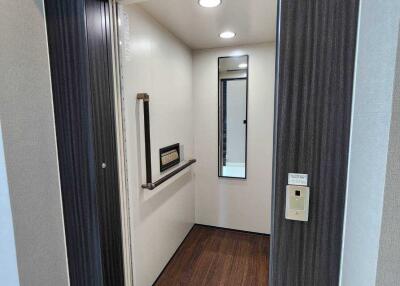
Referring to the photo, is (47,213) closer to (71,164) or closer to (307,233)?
(71,164)

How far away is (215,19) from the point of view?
1.78 m

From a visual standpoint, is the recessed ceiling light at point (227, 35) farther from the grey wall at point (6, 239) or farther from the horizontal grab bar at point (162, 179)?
the grey wall at point (6, 239)

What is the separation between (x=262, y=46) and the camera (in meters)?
2.42

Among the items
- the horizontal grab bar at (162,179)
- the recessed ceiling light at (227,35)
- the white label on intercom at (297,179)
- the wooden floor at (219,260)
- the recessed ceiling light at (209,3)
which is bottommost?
the wooden floor at (219,260)

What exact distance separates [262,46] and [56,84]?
206 centimetres

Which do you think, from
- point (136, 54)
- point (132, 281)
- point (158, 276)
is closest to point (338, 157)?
point (136, 54)

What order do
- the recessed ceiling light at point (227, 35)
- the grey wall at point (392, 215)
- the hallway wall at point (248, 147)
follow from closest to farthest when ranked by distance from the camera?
the grey wall at point (392, 215)
the recessed ceiling light at point (227, 35)
the hallway wall at point (248, 147)

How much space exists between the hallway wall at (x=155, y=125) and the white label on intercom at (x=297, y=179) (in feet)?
3.32

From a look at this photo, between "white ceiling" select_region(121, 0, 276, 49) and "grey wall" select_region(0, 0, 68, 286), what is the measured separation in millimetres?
578

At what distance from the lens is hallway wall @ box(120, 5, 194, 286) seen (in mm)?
1497

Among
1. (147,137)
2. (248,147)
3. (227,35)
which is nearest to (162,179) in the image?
(147,137)

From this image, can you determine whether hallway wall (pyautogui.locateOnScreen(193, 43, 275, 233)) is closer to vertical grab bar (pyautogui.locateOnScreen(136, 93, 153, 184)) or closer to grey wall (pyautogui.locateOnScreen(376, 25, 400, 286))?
vertical grab bar (pyautogui.locateOnScreen(136, 93, 153, 184))

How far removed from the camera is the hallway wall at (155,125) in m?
1.50

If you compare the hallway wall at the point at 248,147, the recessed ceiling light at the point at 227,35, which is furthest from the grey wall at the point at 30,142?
the hallway wall at the point at 248,147
